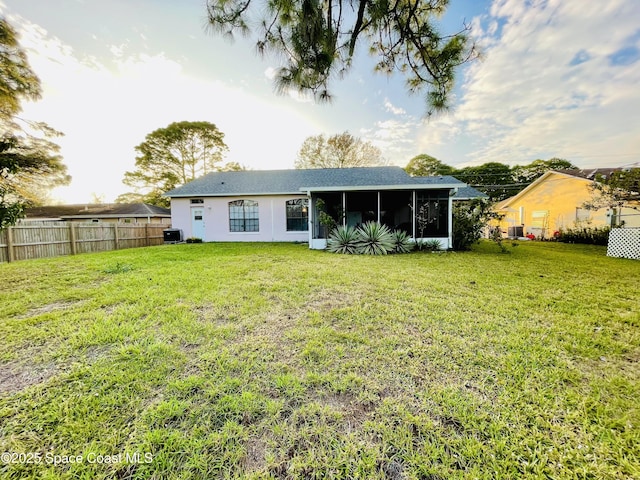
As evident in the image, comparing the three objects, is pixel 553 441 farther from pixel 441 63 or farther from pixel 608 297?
pixel 441 63

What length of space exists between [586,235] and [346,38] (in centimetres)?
1733

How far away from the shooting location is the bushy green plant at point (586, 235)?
41.5 ft

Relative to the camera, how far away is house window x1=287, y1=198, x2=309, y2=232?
1321 cm

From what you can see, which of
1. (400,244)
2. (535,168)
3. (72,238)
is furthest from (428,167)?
(72,238)

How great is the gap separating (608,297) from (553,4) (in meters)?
6.88

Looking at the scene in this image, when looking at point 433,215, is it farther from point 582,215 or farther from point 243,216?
point 582,215

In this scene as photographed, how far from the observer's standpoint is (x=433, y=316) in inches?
131

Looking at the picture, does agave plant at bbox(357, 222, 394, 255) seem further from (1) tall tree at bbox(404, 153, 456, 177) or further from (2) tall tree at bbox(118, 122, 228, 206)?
(1) tall tree at bbox(404, 153, 456, 177)

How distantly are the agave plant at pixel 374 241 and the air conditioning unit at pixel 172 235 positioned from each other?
11.0 metres

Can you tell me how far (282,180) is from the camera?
14422 mm

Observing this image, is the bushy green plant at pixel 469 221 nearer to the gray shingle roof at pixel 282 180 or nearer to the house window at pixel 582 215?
the gray shingle roof at pixel 282 180

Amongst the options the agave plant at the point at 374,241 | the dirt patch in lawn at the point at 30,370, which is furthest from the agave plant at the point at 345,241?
the dirt patch in lawn at the point at 30,370

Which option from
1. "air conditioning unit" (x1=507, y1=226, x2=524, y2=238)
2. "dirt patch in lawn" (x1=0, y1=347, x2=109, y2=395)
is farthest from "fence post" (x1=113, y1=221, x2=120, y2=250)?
"air conditioning unit" (x1=507, y1=226, x2=524, y2=238)

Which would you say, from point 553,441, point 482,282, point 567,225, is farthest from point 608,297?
point 567,225
